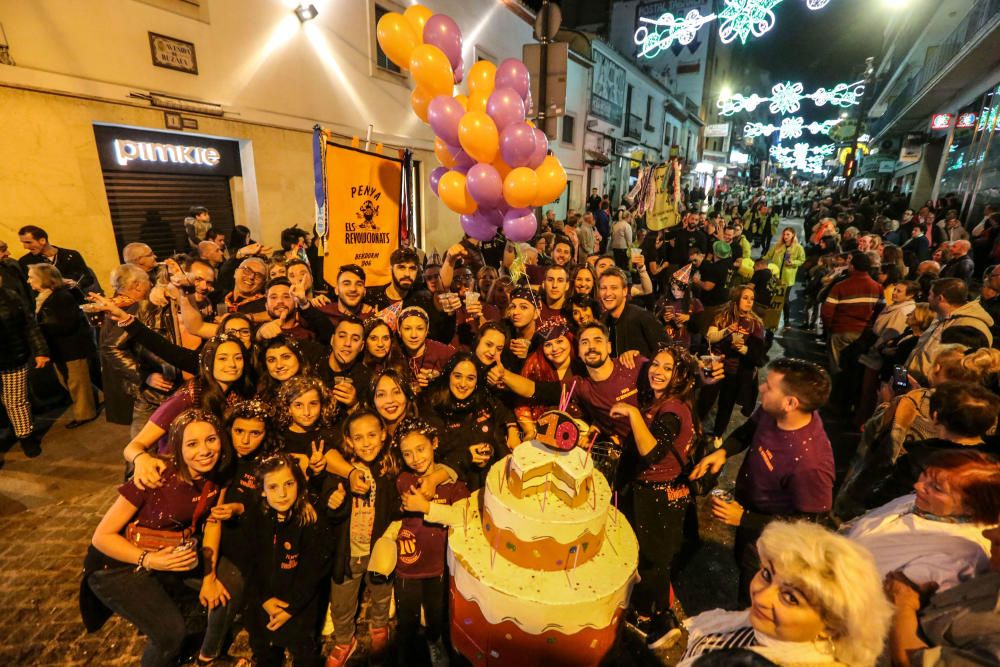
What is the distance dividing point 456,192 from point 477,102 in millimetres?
1145

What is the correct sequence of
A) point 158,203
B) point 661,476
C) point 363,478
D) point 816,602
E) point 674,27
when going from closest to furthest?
point 816,602 < point 363,478 < point 661,476 < point 158,203 < point 674,27

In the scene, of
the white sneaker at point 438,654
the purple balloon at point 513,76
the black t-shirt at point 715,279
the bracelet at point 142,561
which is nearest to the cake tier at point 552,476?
the white sneaker at point 438,654

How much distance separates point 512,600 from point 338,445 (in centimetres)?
152

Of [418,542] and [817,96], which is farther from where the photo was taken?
[817,96]

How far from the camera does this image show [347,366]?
3699mm

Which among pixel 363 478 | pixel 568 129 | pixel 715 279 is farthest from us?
pixel 568 129

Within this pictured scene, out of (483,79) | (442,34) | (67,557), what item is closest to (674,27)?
(483,79)

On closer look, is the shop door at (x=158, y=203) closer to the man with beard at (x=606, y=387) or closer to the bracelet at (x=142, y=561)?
the bracelet at (x=142, y=561)

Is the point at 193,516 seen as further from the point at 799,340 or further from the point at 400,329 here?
the point at 799,340

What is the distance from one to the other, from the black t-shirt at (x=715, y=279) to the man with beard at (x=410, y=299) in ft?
13.9

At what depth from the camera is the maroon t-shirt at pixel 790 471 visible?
2.56 m

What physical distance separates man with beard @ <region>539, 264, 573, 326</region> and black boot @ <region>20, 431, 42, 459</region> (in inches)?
228

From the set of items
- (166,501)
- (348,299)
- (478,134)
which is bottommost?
(166,501)

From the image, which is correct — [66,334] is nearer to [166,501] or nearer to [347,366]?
[347,366]
